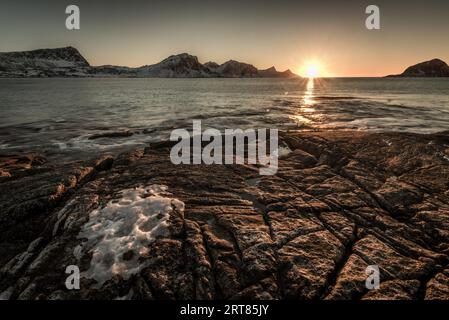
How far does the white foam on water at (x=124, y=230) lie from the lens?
6820 mm

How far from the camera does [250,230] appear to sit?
26.4 feet

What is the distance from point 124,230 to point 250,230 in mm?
3432

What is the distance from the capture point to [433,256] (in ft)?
23.2

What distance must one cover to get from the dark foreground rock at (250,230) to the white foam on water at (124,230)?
0.29 ft

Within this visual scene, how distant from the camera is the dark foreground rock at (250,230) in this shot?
6312 millimetres

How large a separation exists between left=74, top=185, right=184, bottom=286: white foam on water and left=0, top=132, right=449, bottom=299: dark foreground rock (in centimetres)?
9

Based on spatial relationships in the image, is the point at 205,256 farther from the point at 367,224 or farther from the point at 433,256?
the point at 433,256

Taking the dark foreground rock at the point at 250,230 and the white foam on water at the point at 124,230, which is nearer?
the dark foreground rock at the point at 250,230

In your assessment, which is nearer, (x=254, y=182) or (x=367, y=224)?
(x=367, y=224)

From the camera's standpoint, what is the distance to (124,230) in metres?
8.04

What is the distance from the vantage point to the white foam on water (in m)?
6.82
